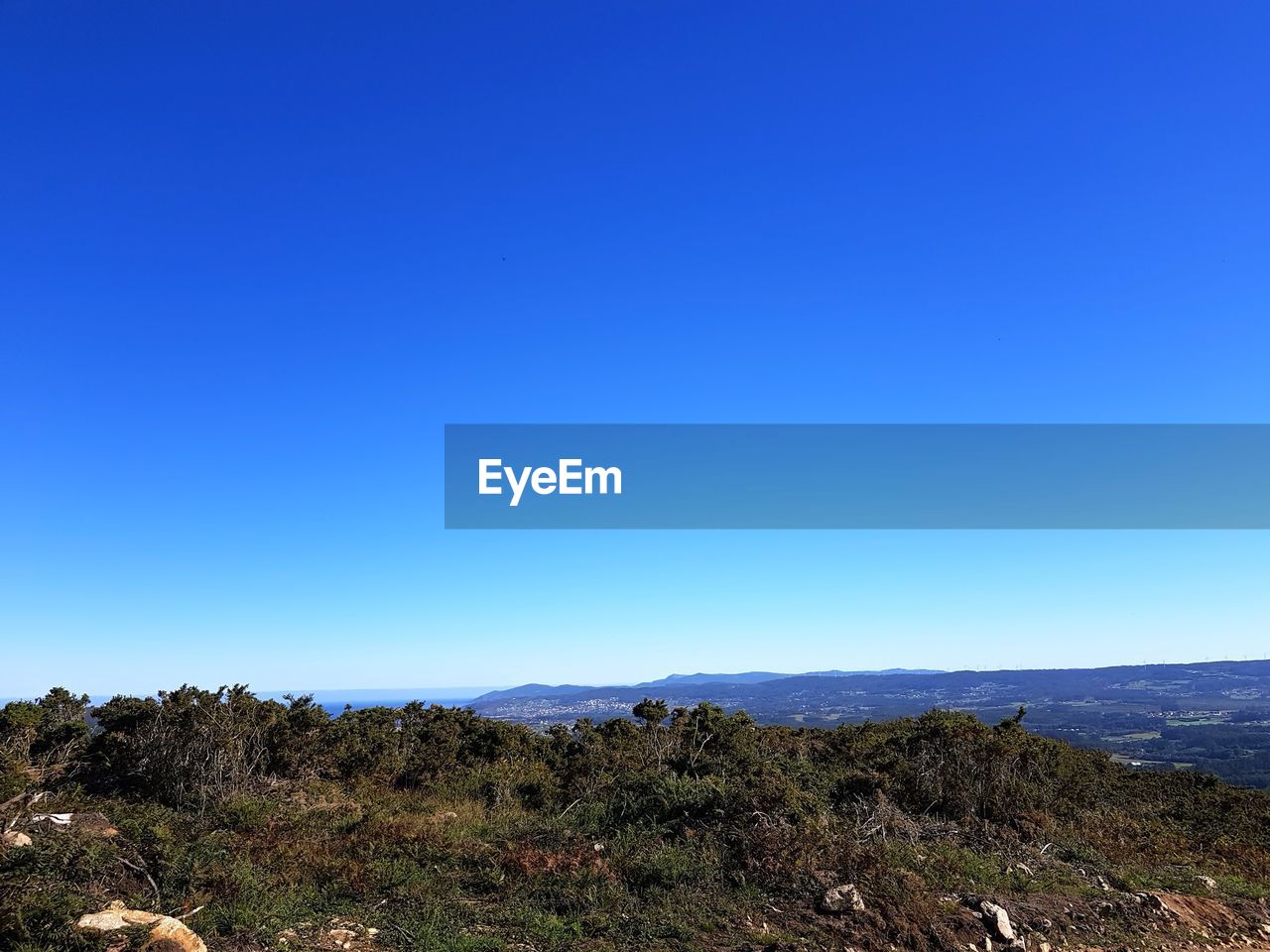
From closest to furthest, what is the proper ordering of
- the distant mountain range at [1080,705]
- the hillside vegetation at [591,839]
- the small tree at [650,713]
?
1. the hillside vegetation at [591,839]
2. the small tree at [650,713]
3. the distant mountain range at [1080,705]

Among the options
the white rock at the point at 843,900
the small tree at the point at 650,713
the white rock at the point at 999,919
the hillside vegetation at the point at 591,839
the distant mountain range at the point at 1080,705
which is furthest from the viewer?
the distant mountain range at the point at 1080,705

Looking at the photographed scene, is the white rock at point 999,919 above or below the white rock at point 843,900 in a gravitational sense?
below

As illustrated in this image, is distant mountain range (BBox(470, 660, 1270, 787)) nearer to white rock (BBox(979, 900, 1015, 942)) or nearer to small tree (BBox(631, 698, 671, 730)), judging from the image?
small tree (BBox(631, 698, 671, 730))

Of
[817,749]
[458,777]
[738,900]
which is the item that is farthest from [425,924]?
[817,749]

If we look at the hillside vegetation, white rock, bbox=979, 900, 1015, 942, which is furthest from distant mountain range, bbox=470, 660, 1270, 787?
white rock, bbox=979, 900, 1015, 942

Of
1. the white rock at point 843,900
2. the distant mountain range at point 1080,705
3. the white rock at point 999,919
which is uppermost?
the white rock at point 843,900

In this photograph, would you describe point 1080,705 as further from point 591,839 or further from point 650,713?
point 591,839

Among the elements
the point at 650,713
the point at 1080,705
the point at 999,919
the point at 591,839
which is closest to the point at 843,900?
the point at 999,919

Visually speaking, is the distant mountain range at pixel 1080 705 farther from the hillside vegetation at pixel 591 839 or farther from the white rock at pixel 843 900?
the white rock at pixel 843 900

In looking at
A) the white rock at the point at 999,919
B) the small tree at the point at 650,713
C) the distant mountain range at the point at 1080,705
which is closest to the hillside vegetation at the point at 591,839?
the white rock at the point at 999,919
